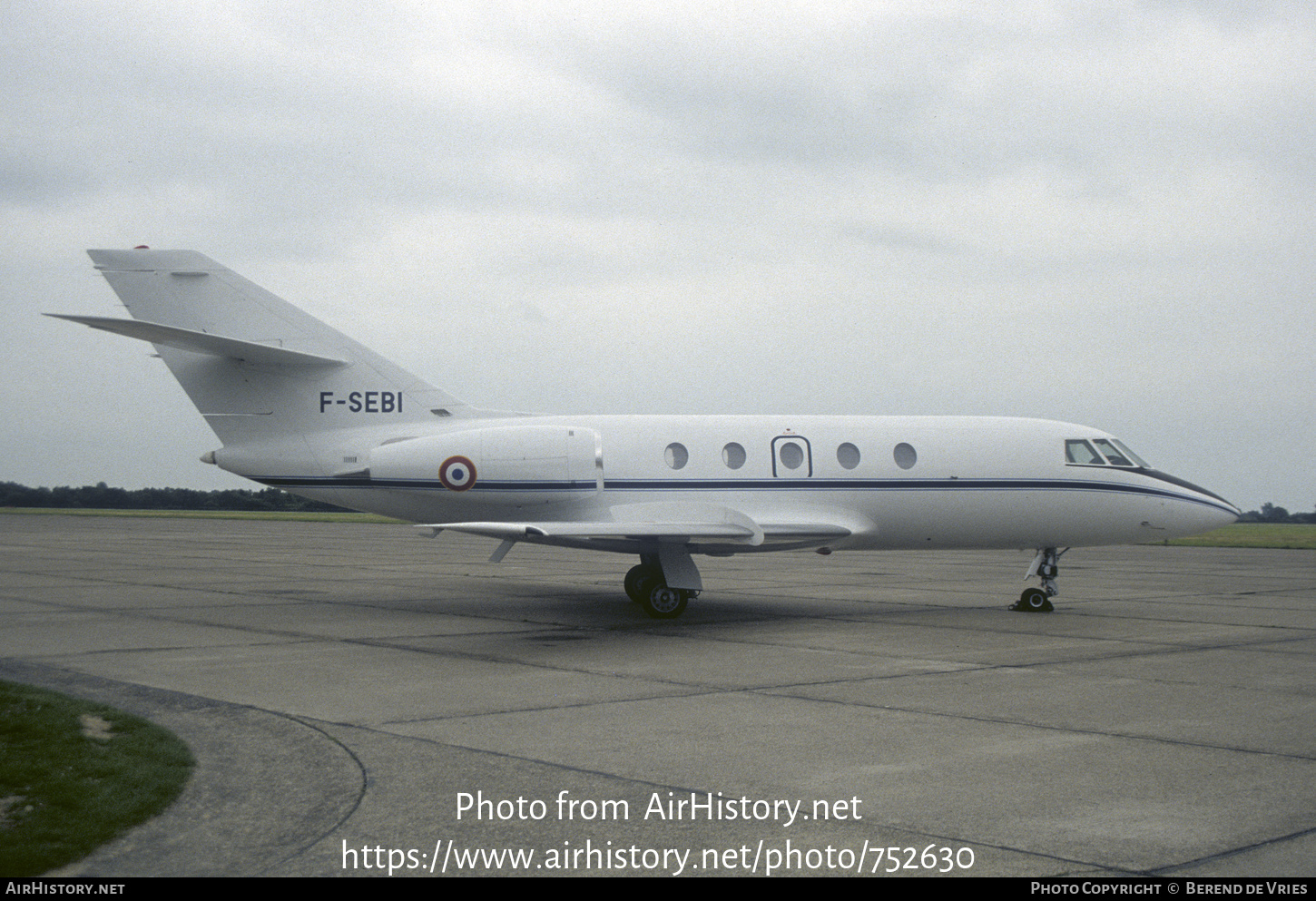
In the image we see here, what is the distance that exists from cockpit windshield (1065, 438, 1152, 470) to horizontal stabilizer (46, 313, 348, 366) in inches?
439

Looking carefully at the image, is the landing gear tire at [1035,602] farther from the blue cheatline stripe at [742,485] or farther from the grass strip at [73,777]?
the grass strip at [73,777]

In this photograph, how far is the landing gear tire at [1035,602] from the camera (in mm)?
17219

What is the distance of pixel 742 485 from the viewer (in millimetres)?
16359

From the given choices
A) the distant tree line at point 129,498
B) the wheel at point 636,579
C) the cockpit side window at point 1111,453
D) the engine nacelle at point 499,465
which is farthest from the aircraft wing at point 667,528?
the distant tree line at point 129,498

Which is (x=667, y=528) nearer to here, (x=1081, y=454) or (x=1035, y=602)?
(x=1035, y=602)

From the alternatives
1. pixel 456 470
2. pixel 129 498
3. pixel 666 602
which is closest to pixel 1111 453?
pixel 666 602

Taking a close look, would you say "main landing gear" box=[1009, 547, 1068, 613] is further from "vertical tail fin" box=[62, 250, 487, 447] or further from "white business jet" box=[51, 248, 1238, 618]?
"vertical tail fin" box=[62, 250, 487, 447]

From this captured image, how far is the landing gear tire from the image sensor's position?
17.2m

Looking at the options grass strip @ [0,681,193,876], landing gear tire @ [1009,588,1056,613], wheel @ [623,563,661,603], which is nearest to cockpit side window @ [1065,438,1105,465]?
landing gear tire @ [1009,588,1056,613]

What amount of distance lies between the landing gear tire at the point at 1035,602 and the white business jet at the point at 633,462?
28 mm

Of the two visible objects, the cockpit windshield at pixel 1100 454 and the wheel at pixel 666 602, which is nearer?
the wheel at pixel 666 602

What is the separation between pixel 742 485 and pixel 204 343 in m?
7.78

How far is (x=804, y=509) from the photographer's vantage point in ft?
53.8
